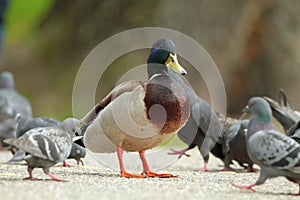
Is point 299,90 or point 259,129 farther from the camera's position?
point 299,90

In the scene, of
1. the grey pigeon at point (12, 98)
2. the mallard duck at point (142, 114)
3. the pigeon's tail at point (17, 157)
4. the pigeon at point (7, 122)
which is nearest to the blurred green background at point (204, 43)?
Result: the grey pigeon at point (12, 98)

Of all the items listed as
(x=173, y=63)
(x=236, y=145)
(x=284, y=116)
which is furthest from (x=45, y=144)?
(x=284, y=116)

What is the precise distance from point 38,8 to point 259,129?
15.2 m

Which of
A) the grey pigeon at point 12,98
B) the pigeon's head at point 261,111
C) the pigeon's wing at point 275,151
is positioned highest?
the pigeon's head at point 261,111

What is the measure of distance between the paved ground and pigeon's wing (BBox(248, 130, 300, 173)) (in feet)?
0.81

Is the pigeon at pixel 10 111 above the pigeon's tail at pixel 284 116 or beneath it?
beneath

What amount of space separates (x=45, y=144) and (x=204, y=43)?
10873 millimetres

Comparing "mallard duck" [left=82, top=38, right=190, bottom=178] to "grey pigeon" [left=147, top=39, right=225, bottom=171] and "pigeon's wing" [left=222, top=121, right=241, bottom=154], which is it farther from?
"pigeon's wing" [left=222, top=121, right=241, bottom=154]

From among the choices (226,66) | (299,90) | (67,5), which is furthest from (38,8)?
(299,90)

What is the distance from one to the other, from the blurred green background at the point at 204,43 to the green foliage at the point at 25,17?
1608mm

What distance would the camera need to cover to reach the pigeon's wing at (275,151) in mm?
4766

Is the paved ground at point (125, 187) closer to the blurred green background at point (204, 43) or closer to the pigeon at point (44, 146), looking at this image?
the pigeon at point (44, 146)

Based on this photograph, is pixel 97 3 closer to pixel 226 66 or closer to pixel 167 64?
pixel 226 66

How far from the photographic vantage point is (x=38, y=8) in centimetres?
1956
